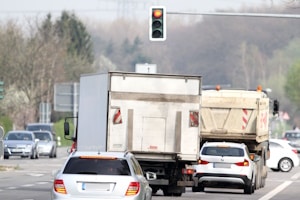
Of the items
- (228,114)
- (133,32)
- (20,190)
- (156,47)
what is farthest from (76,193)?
(133,32)

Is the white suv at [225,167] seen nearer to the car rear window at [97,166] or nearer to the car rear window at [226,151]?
the car rear window at [226,151]

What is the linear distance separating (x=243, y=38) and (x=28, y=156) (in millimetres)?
85442

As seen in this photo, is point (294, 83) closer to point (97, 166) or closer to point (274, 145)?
point (274, 145)

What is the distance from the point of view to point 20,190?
34812 millimetres

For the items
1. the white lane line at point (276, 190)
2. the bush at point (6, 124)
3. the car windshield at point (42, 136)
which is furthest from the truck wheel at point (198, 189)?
the bush at point (6, 124)

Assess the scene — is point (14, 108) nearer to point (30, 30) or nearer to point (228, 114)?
point (30, 30)

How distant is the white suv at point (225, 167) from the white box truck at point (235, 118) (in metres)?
2.94

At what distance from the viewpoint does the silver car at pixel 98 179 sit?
2242cm

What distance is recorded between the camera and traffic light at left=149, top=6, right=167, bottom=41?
3700 cm

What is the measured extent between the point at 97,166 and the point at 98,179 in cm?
28

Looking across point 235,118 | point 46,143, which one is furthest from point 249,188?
point 46,143

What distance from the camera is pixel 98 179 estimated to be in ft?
73.6

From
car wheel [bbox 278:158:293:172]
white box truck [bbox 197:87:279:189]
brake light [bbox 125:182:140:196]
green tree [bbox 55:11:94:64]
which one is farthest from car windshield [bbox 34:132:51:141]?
green tree [bbox 55:11:94:64]

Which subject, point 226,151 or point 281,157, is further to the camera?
point 281,157
